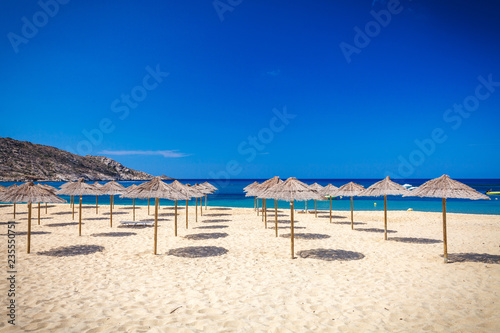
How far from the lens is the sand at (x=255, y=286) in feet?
15.1

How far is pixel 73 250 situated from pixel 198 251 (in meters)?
4.37

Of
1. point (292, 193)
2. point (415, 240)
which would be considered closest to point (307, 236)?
point (415, 240)

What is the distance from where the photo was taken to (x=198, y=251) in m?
9.85

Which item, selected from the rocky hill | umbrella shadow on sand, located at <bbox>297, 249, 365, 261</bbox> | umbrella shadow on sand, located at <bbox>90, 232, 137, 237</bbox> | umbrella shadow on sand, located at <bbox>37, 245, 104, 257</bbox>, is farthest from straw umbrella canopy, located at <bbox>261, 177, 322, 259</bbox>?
→ the rocky hill

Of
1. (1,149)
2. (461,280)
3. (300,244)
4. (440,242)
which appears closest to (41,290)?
(300,244)

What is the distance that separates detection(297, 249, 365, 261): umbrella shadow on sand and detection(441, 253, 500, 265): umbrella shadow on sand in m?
2.71

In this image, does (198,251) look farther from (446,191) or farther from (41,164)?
(41,164)

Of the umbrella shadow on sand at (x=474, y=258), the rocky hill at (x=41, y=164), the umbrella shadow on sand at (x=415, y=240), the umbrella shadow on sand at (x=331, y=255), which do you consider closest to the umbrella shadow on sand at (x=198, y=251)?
the umbrella shadow on sand at (x=331, y=255)

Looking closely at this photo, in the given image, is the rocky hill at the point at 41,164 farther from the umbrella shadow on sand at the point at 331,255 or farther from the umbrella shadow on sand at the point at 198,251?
the umbrella shadow on sand at the point at 331,255

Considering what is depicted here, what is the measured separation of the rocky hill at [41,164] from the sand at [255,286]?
8265 centimetres

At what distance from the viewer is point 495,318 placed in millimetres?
4719

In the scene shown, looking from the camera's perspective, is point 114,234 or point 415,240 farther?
point 114,234

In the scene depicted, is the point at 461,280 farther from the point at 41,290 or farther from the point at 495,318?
the point at 41,290

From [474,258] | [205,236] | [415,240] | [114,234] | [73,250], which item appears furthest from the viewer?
[114,234]
